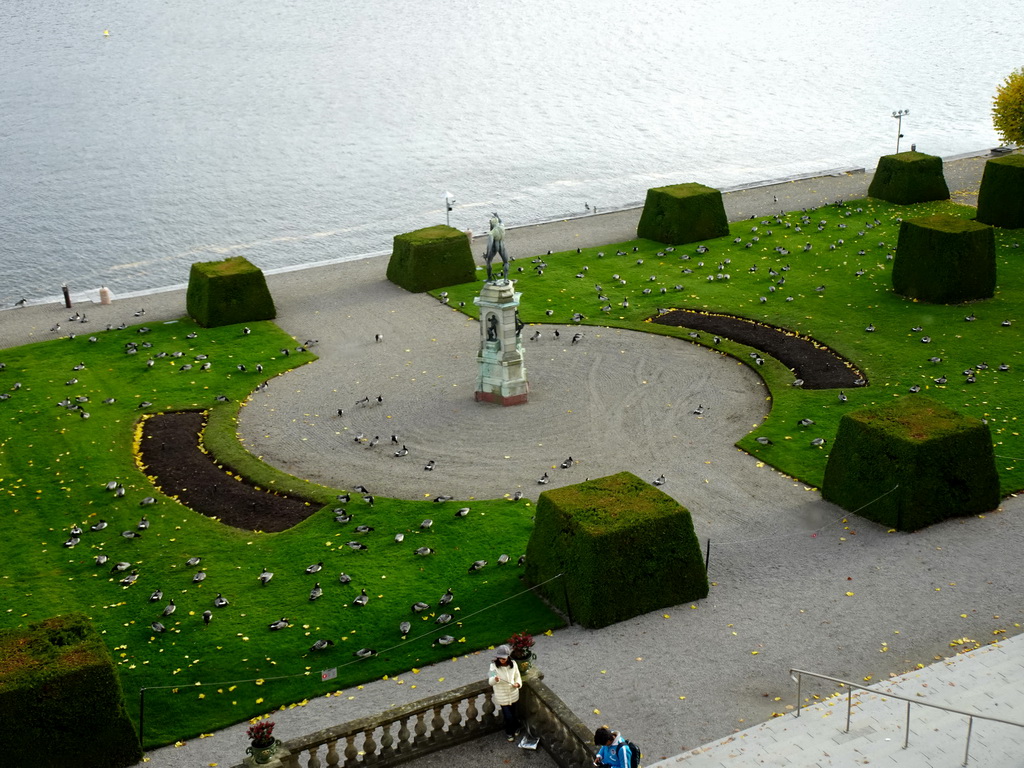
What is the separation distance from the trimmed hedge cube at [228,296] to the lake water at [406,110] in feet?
54.5

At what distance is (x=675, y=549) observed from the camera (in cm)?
2370

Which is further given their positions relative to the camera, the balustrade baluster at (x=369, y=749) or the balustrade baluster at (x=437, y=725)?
the balustrade baluster at (x=437, y=725)

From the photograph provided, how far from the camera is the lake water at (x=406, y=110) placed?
70688mm

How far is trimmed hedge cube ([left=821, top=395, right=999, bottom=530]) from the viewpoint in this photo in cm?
2625

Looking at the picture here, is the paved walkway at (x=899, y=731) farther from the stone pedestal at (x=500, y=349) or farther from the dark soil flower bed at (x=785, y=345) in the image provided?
the stone pedestal at (x=500, y=349)

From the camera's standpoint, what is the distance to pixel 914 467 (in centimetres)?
2612

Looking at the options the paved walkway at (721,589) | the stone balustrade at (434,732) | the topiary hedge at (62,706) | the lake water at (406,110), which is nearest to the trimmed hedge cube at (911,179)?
the lake water at (406,110)

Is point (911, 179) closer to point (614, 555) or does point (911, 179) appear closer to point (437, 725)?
point (614, 555)

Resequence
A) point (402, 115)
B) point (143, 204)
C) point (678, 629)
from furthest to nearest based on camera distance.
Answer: point (402, 115), point (143, 204), point (678, 629)

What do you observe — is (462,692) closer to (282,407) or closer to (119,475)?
(119,475)

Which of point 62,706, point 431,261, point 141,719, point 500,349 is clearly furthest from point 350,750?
point 431,261

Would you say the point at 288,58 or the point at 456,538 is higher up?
the point at 288,58

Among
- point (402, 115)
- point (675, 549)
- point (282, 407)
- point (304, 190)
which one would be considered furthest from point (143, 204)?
point (675, 549)

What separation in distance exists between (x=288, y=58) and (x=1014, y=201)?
86.1 m
